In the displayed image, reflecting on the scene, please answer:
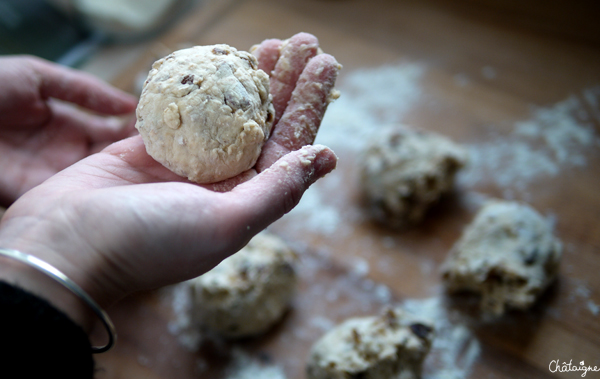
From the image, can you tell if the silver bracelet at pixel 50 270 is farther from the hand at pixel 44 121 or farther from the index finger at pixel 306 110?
the hand at pixel 44 121

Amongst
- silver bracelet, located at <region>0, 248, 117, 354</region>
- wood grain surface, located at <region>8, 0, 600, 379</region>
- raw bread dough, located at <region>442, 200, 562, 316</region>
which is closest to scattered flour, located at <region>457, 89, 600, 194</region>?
wood grain surface, located at <region>8, 0, 600, 379</region>

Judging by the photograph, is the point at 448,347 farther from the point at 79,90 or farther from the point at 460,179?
the point at 79,90

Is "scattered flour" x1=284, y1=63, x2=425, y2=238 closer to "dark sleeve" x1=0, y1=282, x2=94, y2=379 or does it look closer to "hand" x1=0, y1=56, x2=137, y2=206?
"hand" x1=0, y1=56, x2=137, y2=206

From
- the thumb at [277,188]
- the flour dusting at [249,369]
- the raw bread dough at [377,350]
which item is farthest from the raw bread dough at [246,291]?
the thumb at [277,188]

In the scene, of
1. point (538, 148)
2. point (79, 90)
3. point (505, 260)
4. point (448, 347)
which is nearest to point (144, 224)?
point (79, 90)

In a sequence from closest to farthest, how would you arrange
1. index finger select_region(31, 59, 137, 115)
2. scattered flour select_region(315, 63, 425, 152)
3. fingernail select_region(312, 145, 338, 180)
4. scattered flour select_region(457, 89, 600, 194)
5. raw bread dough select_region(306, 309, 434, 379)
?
fingernail select_region(312, 145, 338, 180)
raw bread dough select_region(306, 309, 434, 379)
index finger select_region(31, 59, 137, 115)
scattered flour select_region(457, 89, 600, 194)
scattered flour select_region(315, 63, 425, 152)

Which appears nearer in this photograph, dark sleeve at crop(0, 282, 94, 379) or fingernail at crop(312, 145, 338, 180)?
dark sleeve at crop(0, 282, 94, 379)
